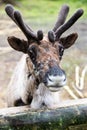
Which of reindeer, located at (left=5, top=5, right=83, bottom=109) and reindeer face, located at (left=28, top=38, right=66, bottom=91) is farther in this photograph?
reindeer, located at (left=5, top=5, right=83, bottom=109)

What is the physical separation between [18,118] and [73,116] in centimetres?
53

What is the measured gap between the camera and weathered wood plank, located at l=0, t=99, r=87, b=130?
425 cm

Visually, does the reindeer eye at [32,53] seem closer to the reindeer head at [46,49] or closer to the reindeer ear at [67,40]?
the reindeer head at [46,49]

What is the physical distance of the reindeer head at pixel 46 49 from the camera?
3986mm

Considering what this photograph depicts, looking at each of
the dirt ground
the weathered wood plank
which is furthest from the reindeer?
the dirt ground

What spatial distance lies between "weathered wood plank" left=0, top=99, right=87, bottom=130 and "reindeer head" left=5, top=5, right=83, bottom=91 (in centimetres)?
32

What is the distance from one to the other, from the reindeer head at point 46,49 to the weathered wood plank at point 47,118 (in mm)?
318

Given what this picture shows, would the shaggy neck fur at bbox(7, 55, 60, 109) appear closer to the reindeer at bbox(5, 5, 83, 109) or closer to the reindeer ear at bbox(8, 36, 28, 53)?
the reindeer at bbox(5, 5, 83, 109)

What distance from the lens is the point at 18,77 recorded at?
5.20 metres

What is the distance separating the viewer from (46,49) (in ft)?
14.3

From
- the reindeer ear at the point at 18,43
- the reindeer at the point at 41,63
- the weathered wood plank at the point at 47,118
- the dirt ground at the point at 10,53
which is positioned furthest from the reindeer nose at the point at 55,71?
the dirt ground at the point at 10,53

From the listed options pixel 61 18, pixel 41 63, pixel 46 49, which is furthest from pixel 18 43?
pixel 61 18

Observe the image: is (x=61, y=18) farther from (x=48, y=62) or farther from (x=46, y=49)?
(x=48, y=62)

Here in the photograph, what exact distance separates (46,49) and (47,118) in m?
0.63
